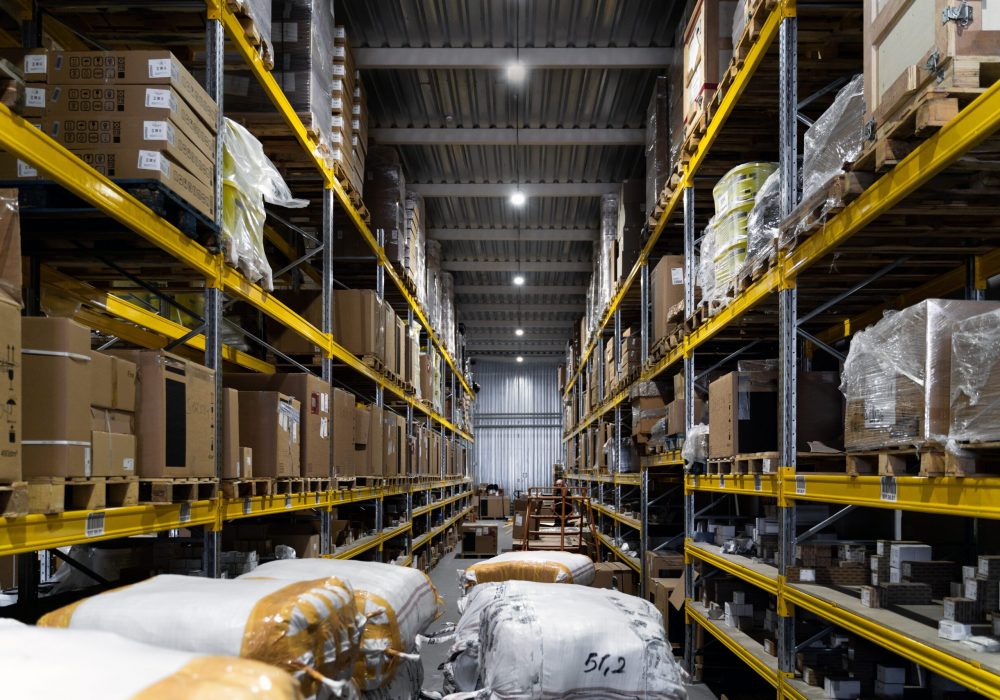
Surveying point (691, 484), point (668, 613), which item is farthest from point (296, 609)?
point (668, 613)

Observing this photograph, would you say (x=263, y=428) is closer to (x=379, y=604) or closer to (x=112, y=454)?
(x=112, y=454)

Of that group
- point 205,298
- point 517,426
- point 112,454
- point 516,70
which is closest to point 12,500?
point 112,454

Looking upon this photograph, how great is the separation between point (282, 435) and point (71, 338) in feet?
8.77

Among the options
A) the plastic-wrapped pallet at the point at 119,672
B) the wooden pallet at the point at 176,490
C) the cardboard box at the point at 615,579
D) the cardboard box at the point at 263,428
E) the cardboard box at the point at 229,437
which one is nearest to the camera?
the plastic-wrapped pallet at the point at 119,672

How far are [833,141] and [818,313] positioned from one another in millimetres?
971

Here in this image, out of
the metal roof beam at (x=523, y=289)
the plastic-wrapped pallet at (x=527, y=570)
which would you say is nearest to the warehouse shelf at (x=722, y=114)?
the plastic-wrapped pallet at (x=527, y=570)

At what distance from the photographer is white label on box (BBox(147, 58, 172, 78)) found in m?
4.04

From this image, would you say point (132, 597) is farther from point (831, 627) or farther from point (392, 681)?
point (831, 627)

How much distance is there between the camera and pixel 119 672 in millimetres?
1762

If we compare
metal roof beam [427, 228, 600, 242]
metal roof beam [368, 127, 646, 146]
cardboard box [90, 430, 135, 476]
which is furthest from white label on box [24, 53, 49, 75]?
metal roof beam [427, 228, 600, 242]

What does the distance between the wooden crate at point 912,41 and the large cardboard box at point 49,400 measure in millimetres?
3298

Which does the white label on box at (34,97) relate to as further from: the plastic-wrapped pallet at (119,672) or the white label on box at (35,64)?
the plastic-wrapped pallet at (119,672)

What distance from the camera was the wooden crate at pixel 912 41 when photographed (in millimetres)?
2973

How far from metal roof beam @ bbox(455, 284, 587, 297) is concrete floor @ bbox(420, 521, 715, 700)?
19.9ft
